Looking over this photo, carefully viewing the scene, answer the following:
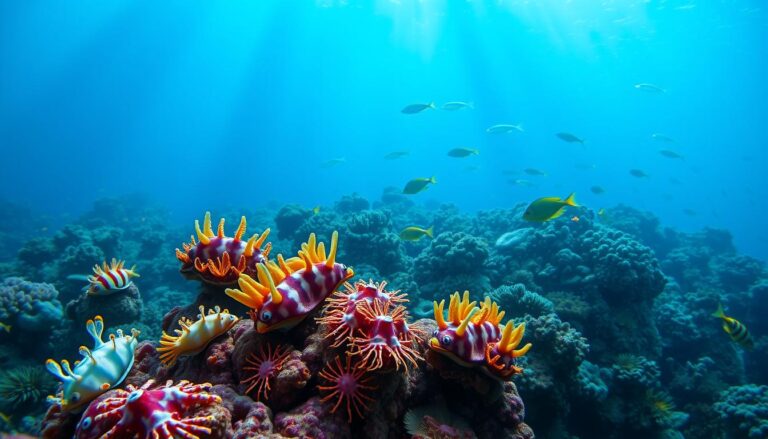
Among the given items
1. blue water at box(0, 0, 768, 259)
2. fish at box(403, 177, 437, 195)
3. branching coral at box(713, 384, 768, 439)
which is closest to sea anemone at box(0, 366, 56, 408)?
fish at box(403, 177, 437, 195)

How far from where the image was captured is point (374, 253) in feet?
35.3

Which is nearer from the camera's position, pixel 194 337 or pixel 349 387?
pixel 349 387

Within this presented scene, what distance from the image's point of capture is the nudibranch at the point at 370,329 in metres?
2.09

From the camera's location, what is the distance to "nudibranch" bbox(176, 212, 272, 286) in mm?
2844

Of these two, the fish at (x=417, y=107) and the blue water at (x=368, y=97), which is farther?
the blue water at (x=368, y=97)

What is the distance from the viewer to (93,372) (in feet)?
7.16

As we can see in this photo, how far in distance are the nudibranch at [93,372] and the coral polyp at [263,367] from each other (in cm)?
89

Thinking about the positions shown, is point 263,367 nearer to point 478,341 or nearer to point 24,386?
point 478,341

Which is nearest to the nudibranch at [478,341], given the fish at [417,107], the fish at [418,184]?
the fish at [418,184]

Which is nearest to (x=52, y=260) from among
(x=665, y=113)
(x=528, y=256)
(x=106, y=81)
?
(x=528, y=256)

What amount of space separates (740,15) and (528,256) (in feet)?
158

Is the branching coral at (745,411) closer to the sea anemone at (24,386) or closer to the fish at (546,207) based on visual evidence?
the fish at (546,207)

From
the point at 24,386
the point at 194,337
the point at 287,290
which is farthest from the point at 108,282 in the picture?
the point at 287,290

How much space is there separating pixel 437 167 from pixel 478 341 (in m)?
129
